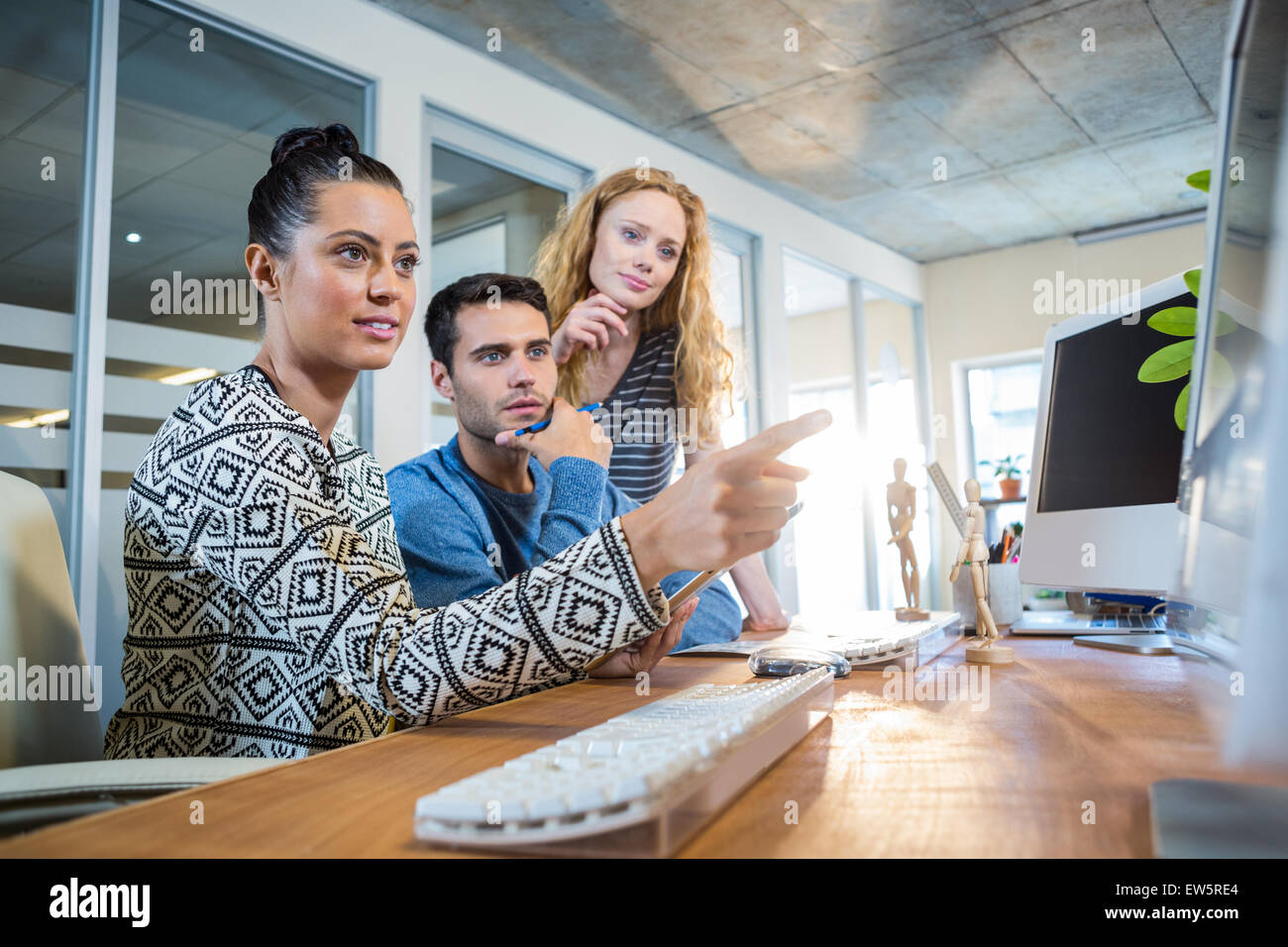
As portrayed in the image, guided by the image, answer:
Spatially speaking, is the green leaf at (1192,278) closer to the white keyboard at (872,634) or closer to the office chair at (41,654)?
the white keyboard at (872,634)

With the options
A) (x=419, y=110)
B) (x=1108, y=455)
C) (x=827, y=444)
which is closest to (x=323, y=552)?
(x=1108, y=455)

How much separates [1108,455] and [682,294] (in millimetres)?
1273

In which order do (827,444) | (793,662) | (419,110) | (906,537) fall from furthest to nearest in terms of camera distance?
(827,444) < (419,110) < (906,537) < (793,662)

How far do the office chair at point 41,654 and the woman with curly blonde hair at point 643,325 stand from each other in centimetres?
132

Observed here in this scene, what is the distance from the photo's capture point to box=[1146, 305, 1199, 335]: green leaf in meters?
1.13

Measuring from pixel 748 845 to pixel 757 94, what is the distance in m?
4.35

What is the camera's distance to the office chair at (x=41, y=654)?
0.64 metres

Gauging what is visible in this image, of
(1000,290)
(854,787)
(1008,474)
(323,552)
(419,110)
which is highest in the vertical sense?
(1000,290)

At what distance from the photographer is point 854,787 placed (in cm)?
52

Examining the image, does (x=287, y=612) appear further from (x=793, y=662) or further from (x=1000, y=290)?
(x=1000, y=290)

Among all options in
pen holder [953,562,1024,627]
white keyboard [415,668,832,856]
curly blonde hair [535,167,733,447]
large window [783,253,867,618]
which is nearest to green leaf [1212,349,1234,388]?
white keyboard [415,668,832,856]

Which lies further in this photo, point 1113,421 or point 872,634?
point 1113,421

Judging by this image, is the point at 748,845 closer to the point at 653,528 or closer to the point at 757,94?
the point at 653,528
